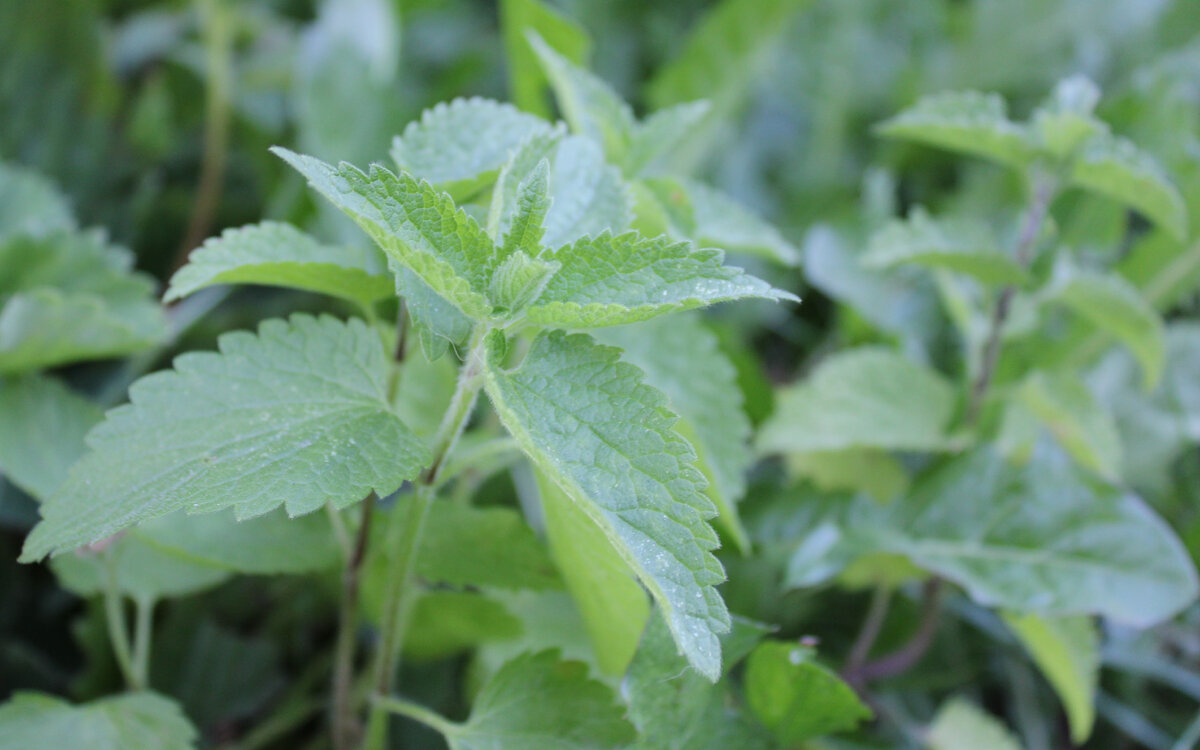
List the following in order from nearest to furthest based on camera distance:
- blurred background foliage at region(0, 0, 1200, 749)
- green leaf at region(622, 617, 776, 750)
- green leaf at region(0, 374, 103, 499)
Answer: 1. green leaf at region(622, 617, 776, 750)
2. green leaf at region(0, 374, 103, 499)
3. blurred background foliage at region(0, 0, 1200, 749)

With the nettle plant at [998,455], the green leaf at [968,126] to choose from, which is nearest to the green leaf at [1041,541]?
Result: the nettle plant at [998,455]

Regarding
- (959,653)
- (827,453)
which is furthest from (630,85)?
(959,653)

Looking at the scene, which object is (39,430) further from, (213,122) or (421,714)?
(213,122)

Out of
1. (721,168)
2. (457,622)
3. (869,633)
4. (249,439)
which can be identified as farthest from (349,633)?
(721,168)

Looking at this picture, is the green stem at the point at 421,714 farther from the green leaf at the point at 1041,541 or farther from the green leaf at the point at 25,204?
the green leaf at the point at 25,204

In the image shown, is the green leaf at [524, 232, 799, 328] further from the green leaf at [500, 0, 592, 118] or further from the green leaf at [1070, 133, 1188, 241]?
the green leaf at [500, 0, 592, 118]

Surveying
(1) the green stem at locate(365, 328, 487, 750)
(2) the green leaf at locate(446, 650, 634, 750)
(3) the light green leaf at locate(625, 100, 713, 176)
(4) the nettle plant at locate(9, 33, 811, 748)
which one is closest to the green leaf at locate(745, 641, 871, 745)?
(4) the nettle plant at locate(9, 33, 811, 748)
